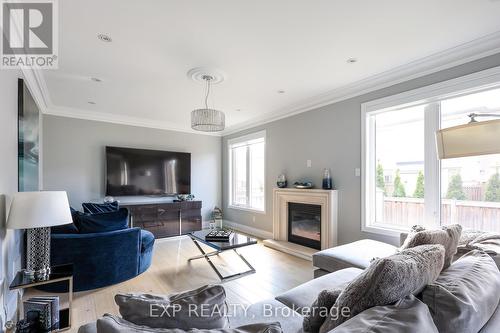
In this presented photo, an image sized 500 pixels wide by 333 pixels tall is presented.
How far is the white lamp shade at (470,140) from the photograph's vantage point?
4.87 feet

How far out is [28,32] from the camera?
214cm

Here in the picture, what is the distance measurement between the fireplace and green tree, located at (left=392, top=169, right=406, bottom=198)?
3.59ft

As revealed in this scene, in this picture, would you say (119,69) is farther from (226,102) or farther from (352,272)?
(352,272)

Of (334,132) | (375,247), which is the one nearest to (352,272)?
(375,247)

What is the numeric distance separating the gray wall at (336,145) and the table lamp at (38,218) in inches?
131

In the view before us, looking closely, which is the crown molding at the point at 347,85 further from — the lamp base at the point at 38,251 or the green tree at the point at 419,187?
the lamp base at the point at 38,251

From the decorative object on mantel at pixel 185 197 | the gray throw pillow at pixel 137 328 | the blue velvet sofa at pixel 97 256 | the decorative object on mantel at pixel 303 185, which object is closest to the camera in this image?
the gray throw pillow at pixel 137 328

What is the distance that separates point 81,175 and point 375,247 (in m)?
5.07

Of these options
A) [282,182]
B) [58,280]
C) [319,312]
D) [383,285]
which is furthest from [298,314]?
[282,182]

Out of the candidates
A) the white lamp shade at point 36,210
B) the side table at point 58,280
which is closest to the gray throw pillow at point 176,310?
the white lamp shade at point 36,210

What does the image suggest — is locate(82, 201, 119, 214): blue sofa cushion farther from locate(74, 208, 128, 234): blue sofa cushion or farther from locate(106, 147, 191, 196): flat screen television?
locate(74, 208, 128, 234): blue sofa cushion

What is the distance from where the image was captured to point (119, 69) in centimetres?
291

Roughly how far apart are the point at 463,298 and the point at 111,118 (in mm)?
5631

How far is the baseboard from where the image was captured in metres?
5.03
